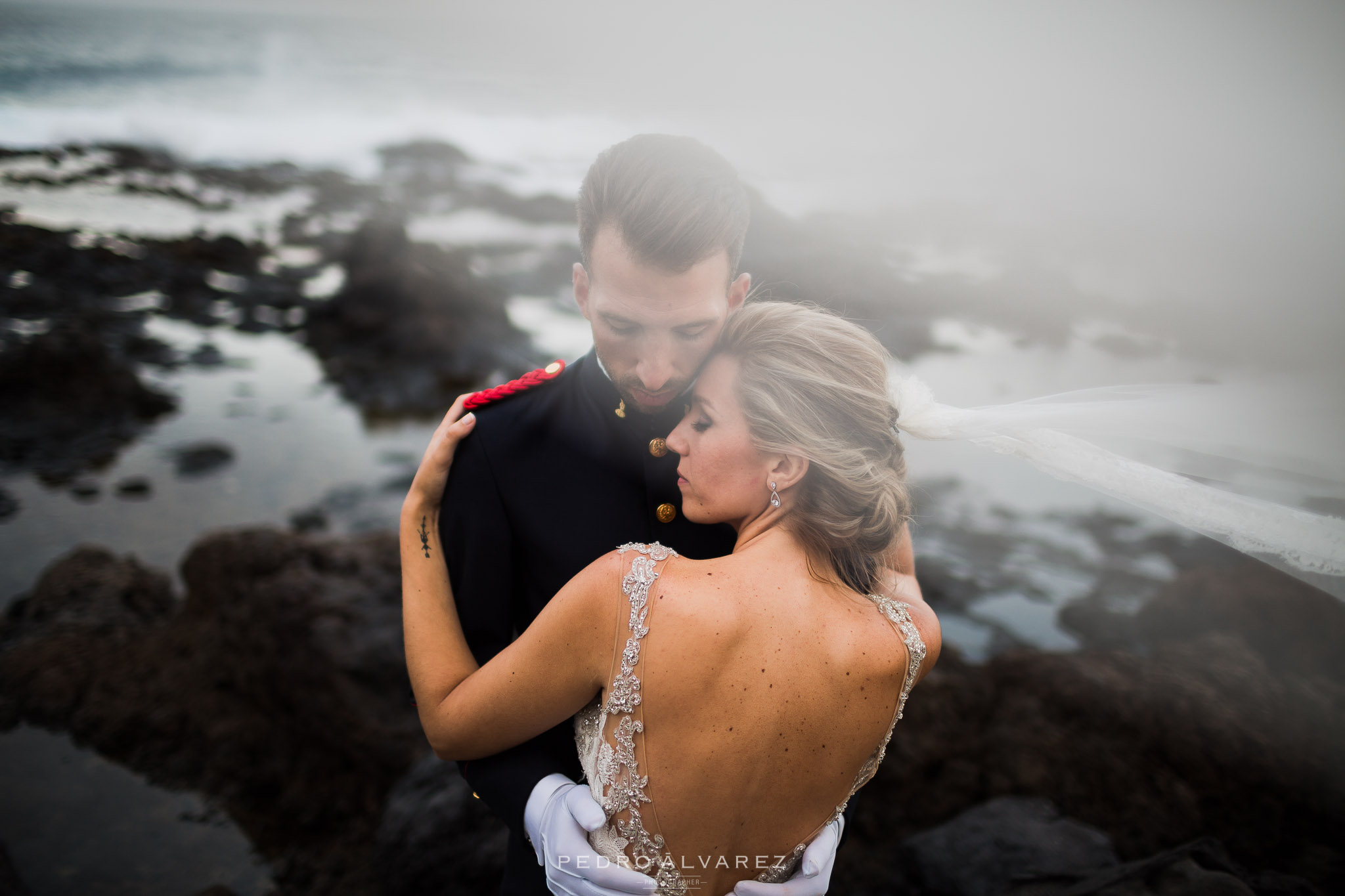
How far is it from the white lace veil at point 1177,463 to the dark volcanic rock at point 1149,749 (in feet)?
6.76

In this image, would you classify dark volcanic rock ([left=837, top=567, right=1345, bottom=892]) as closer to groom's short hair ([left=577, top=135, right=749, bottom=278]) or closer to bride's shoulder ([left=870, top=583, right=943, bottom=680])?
bride's shoulder ([left=870, top=583, right=943, bottom=680])

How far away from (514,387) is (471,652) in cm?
88

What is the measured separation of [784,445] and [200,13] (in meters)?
72.0

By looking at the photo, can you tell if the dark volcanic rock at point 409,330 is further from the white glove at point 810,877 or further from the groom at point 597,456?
the white glove at point 810,877

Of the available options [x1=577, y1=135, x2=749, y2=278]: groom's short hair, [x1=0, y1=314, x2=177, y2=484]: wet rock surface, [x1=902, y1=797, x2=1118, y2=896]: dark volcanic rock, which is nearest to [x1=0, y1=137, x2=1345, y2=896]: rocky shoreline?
[x1=902, y1=797, x2=1118, y2=896]: dark volcanic rock

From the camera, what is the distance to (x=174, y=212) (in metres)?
20.3

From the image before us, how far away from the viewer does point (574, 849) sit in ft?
5.42

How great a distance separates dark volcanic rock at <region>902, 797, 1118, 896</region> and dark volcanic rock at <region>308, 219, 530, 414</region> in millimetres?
11043

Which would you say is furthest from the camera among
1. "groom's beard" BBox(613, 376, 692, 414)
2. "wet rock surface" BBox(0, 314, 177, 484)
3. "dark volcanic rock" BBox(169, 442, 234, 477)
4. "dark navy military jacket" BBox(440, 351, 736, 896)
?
"dark volcanic rock" BBox(169, 442, 234, 477)

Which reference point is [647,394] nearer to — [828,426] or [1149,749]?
[828,426]

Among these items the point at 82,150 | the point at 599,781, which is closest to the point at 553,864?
the point at 599,781

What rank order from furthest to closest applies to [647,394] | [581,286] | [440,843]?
[440,843] < [581,286] < [647,394]

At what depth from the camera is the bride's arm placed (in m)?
1.47

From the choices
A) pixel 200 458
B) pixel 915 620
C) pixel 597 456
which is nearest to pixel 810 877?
pixel 915 620
